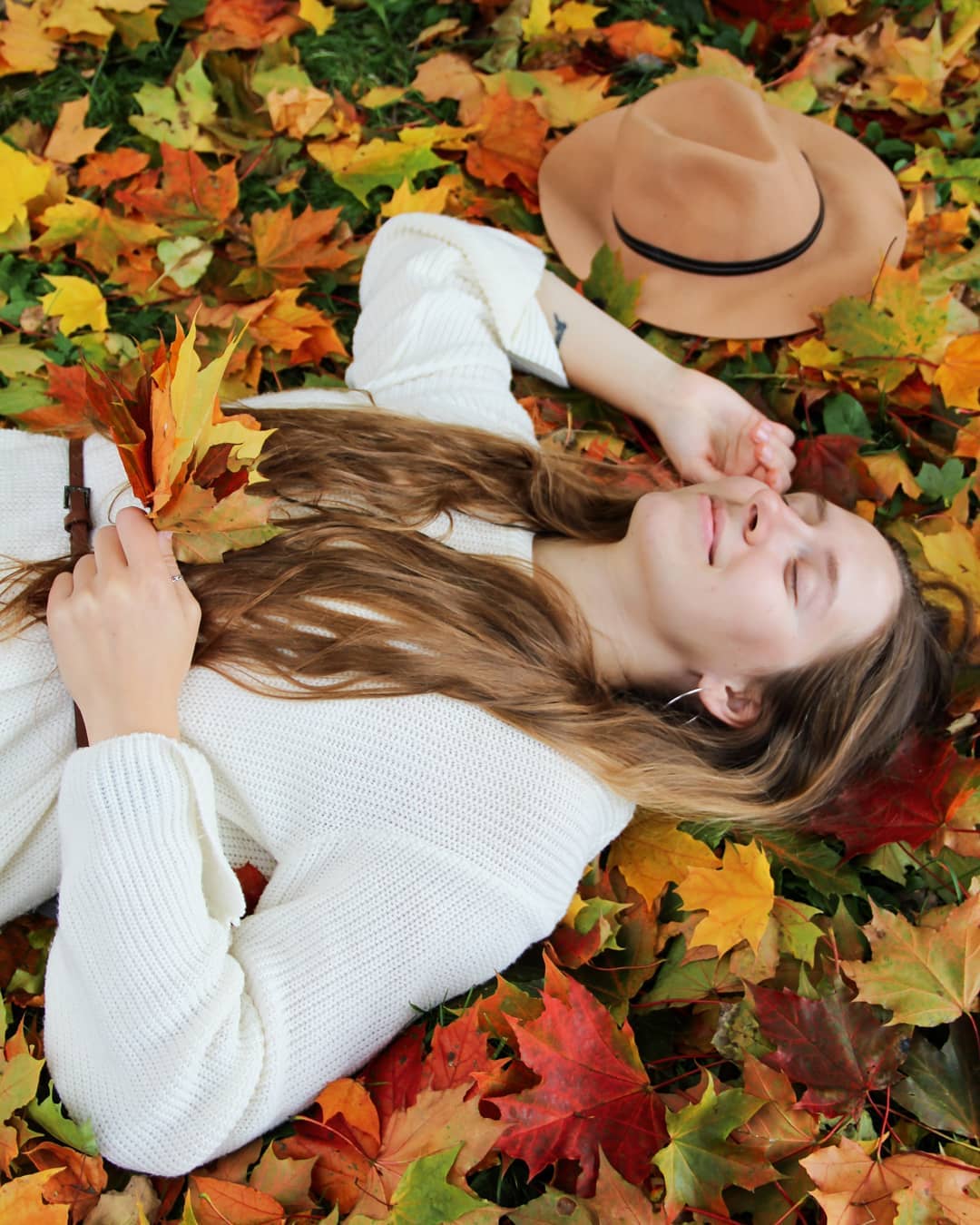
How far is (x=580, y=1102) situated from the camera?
65.4 inches

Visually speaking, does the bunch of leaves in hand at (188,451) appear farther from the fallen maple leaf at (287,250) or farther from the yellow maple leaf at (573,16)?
the yellow maple leaf at (573,16)

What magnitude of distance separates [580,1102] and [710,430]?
146 cm

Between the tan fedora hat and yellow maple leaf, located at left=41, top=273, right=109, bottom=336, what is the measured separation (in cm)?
115

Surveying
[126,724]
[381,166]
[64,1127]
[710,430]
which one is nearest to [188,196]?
[381,166]

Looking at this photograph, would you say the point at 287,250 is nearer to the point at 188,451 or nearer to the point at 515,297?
the point at 515,297

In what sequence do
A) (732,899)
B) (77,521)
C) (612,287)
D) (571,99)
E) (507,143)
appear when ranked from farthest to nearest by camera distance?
(571,99) → (507,143) → (612,287) → (732,899) → (77,521)

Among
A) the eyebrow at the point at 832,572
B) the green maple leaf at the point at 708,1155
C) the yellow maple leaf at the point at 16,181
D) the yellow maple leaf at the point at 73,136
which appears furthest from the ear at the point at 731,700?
the yellow maple leaf at the point at 73,136

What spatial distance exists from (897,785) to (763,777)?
0.92 feet

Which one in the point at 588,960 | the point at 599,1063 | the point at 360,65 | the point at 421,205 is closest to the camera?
the point at 599,1063

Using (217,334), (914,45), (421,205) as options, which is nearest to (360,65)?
(421,205)

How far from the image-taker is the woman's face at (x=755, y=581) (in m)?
1.86

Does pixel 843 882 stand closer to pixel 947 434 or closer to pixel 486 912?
pixel 486 912

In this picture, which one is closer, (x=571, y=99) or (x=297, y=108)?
(x=297, y=108)

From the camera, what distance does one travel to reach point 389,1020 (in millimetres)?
1710
